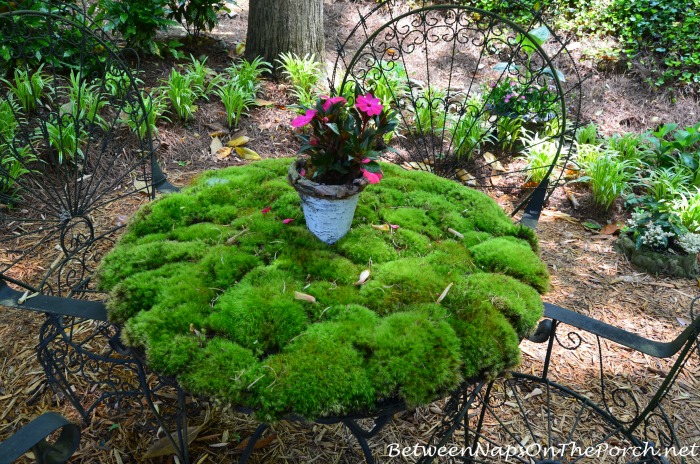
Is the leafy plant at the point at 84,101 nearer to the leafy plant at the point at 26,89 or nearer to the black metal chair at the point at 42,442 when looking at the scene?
the leafy plant at the point at 26,89

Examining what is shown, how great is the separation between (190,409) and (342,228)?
107 cm

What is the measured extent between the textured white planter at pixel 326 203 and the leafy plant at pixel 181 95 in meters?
2.38

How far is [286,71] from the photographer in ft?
13.9

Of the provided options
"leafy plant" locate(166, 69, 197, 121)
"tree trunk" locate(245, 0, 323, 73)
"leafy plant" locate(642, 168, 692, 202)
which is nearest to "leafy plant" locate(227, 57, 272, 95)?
"tree trunk" locate(245, 0, 323, 73)

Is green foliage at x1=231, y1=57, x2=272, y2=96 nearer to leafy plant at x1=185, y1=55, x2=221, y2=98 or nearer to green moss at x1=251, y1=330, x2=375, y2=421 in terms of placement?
leafy plant at x1=185, y1=55, x2=221, y2=98

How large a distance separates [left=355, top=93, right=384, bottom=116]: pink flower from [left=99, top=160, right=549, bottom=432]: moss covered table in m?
0.47

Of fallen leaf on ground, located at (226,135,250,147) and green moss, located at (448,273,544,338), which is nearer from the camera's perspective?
green moss, located at (448,273,544,338)

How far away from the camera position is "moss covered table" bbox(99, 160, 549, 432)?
124 centimetres

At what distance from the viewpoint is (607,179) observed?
336cm

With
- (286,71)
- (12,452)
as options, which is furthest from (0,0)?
(12,452)

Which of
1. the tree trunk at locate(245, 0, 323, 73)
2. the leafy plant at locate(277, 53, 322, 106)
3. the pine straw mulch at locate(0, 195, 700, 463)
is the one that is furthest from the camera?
the tree trunk at locate(245, 0, 323, 73)

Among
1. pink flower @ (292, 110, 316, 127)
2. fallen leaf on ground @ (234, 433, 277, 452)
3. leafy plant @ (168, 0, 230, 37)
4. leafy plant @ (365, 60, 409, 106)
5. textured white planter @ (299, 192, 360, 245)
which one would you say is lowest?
fallen leaf on ground @ (234, 433, 277, 452)

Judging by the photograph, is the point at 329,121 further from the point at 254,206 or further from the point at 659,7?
the point at 659,7

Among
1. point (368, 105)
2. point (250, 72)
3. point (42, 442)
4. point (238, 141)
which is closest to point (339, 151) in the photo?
point (368, 105)
